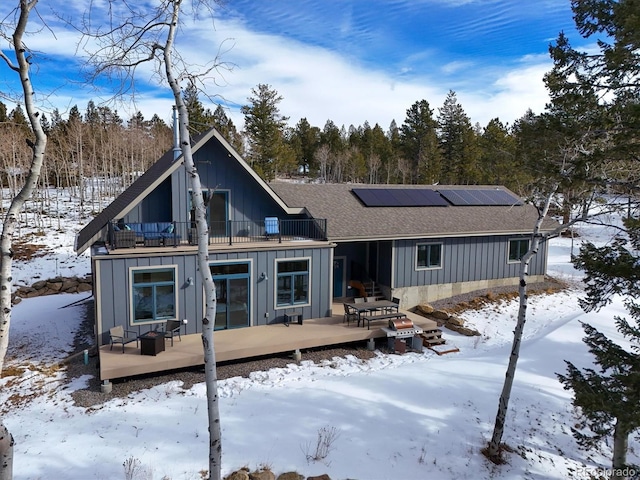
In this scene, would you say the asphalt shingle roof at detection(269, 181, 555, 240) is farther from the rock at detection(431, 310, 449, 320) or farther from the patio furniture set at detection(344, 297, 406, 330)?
the rock at detection(431, 310, 449, 320)

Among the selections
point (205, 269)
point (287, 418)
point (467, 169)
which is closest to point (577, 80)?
point (205, 269)

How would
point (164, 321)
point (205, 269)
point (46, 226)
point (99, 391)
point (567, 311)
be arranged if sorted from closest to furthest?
point (205, 269) → point (99, 391) → point (164, 321) → point (567, 311) → point (46, 226)

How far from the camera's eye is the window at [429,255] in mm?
16844

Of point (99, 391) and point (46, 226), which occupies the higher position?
point (46, 226)

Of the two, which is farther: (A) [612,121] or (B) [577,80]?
(B) [577,80]

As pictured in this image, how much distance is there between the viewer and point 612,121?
21.8 feet

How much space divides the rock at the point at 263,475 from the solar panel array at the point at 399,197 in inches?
494

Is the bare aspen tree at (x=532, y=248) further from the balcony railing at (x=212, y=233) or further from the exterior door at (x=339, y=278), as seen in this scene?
the exterior door at (x=339, y=278)

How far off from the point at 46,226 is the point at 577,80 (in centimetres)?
3245

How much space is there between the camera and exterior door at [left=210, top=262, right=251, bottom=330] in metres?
12.6

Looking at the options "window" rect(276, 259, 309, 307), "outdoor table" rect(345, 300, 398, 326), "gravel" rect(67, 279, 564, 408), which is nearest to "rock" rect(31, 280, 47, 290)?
"gravel" rect(67, 279, 564, 408)

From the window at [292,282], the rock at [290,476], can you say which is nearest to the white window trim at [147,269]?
the window at [292,282]

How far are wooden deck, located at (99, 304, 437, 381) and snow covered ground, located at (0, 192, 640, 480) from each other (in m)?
0.68

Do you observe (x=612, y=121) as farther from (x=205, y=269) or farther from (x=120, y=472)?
(x=120, y=472)
